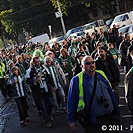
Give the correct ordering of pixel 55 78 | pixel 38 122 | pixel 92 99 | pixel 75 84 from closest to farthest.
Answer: pixel 92 99 < pixel 75 84 < pixel 55 78 < pixel 38 122

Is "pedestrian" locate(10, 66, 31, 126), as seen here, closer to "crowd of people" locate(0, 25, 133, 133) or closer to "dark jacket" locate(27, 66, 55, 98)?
"crowd of people" locate(0, 25, 133, 133)

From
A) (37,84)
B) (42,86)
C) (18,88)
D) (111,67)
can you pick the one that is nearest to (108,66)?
(111,67)

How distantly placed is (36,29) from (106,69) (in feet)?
164

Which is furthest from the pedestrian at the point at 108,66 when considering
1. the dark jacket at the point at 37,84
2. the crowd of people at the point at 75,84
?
the dark jacket at the point at 37,84

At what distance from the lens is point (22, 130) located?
27.8 ft

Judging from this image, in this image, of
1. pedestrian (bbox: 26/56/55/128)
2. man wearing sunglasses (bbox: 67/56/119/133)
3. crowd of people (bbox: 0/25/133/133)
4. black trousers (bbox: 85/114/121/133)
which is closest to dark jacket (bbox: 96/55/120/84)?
crowd of people (bbox: 0/25/133/133)

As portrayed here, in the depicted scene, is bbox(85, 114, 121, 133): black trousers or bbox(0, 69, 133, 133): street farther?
bbox(0, 69, 133, 133): street

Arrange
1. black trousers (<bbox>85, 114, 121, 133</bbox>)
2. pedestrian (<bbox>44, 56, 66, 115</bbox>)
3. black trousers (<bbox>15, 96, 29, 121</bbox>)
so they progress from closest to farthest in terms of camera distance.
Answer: black trousers (<bbox>85, 114, 121, 133</bbox>), pedestrian (<bbox>44, 56, 66, 115</bbox>), black trousers (<bbox>15, 96, 29, 121</bbox>)

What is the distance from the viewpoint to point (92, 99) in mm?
4488

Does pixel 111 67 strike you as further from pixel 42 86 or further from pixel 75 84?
pixel 75 84

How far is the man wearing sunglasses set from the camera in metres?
4.49

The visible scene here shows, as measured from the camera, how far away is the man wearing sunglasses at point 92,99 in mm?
4492

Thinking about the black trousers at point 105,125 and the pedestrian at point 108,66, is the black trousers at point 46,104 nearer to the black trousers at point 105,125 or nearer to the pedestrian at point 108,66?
the pedestrian at point 108,66

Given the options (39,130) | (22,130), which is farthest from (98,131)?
(22,130)
